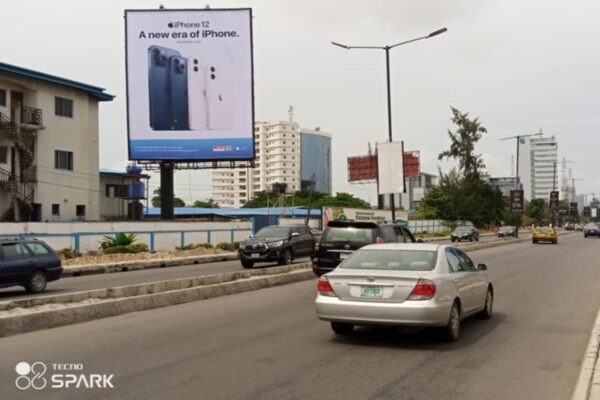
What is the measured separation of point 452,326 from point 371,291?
4.25ft

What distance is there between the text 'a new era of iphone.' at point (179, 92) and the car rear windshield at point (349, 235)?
27.4 metres

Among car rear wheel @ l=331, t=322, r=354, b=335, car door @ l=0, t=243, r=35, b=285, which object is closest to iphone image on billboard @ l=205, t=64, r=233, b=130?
car door @ l=0, t=243, r=35, b=285

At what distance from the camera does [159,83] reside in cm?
4278

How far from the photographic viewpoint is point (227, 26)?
43.3 metres

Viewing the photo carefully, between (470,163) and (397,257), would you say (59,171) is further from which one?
(470,163)

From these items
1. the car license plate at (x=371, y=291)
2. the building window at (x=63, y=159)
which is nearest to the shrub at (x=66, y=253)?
the building window at (x=63, y=159)

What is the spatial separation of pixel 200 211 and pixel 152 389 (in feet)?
285

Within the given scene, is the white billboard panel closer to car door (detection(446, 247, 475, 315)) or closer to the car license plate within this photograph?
car door (detection(446, 247, 475, 315))

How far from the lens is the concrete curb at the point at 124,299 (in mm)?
9797

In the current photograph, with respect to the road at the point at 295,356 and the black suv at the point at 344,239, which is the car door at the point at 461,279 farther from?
the black suv at the point at 344,239

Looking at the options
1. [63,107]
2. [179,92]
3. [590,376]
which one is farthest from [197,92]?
[590,376]

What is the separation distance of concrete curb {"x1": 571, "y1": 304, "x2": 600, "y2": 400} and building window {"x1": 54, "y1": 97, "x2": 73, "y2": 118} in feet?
142

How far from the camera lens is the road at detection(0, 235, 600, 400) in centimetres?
657

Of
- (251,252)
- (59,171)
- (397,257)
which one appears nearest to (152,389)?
(397,257)
